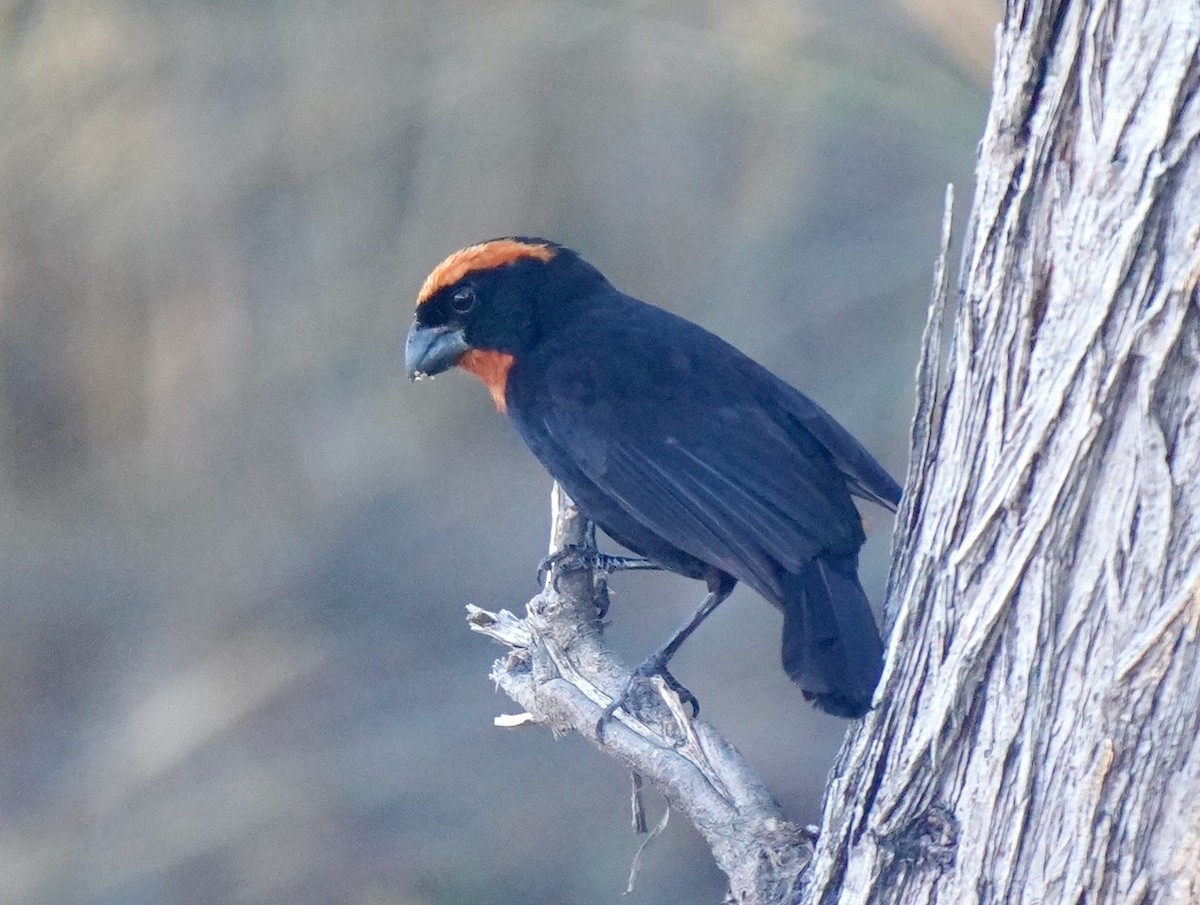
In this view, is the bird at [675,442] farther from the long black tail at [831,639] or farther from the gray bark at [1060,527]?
the gray bark at [1060,527]

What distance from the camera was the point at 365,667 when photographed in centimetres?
571

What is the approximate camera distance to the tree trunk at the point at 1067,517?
1.73 meters

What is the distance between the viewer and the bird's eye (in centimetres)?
333

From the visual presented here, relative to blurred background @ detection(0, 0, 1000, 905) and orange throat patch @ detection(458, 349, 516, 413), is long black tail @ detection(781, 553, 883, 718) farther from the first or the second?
blurred background @ detection(0, 0, 1000, 905)

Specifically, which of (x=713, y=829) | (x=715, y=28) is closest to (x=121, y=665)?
(x=715, y=28)

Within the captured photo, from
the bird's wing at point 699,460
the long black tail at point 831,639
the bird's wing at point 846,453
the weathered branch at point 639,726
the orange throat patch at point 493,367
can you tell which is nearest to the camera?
the long black tail at point 831,639

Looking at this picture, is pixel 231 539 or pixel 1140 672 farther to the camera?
pixel 231 539

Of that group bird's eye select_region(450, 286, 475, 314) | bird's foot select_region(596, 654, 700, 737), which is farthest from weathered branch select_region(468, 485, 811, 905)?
bird's eye select_region(450, 286, 475, 314)

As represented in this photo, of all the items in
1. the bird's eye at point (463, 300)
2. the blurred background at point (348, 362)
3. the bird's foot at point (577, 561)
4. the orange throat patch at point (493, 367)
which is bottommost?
the bird's foot at point (577, 561)

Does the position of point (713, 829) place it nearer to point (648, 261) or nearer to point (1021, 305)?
point (1021, 305)

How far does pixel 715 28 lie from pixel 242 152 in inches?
73.6

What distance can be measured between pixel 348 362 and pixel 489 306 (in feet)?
7.92

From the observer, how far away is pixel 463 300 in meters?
3.34

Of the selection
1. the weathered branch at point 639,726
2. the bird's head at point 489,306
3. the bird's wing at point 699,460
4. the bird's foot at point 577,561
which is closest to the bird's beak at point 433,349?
the bird's head at point 489,306
